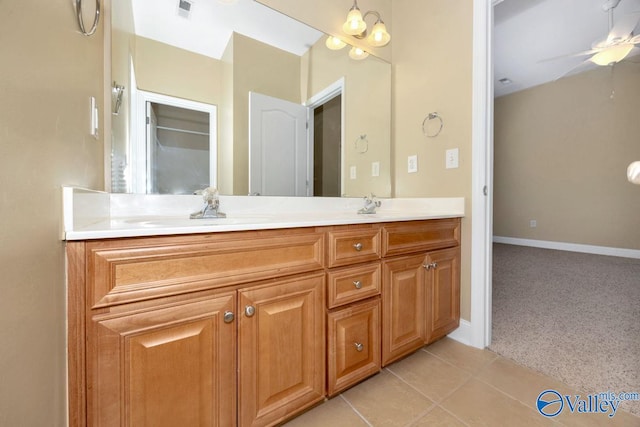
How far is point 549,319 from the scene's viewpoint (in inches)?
72.9

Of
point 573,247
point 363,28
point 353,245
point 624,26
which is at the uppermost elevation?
point 624,26

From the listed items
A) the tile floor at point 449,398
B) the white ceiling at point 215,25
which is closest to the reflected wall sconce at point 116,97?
the white ceiling at point 215,25

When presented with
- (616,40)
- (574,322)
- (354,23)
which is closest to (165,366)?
(354,23)

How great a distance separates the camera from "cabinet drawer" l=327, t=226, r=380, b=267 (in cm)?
105

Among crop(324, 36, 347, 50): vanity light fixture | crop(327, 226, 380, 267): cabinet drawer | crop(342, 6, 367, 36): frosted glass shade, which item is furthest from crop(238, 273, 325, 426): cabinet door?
crop(342, 6, 367, 36): frosted glass shade

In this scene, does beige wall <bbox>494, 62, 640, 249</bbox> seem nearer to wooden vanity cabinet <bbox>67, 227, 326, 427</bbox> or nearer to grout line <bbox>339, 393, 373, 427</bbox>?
grout line <bbox>339, 393, 373, 427</bbox>

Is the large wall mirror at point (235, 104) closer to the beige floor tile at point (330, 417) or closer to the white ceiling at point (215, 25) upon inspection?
the white ceiling at point (215, 25)

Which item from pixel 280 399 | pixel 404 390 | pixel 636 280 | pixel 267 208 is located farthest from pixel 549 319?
pixel 267 208

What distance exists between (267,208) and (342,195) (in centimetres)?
59

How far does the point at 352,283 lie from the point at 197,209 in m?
0.81

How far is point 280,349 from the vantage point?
920 mm

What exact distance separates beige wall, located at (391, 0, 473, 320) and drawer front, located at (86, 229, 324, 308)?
1.14m

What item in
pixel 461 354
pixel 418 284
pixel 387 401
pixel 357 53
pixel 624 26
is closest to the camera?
pixel 387 401
